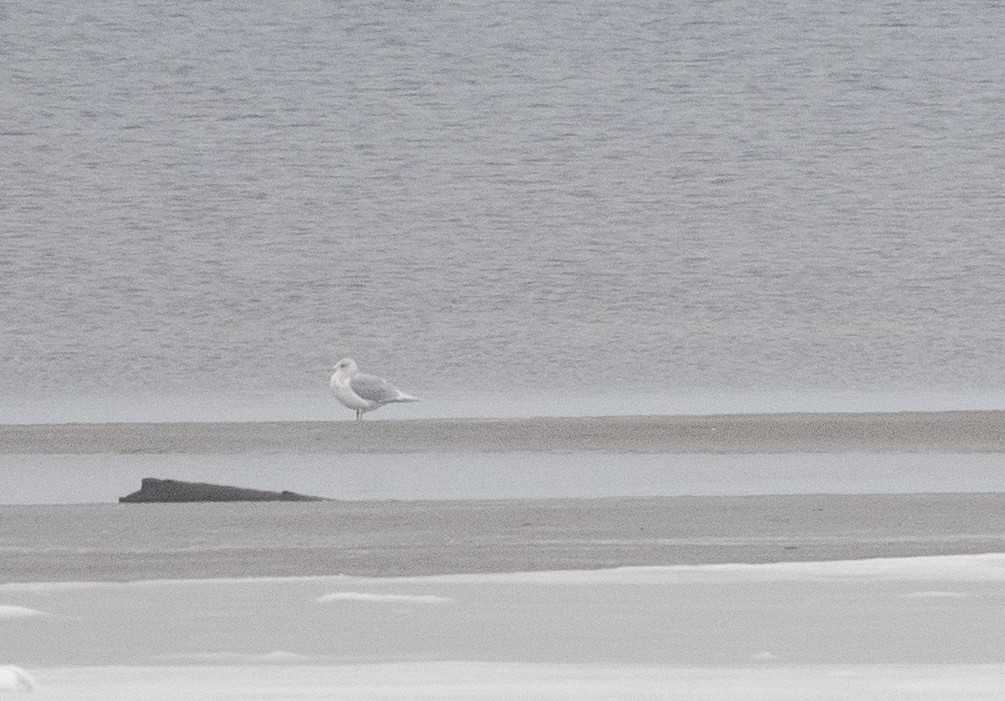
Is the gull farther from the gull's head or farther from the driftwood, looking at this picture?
the driftwood

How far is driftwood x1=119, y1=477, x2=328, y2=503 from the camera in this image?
1226 cm

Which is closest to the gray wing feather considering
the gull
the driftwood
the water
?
the gull

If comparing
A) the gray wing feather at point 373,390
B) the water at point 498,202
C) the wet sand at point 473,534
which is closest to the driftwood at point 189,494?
the wet sand at point 473,534

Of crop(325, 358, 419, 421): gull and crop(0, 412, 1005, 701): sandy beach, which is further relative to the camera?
crop(325, 358, 419, 421): gull

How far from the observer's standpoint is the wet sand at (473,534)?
948cm

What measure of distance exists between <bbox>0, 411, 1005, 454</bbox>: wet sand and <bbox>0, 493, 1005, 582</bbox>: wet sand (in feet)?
14.6

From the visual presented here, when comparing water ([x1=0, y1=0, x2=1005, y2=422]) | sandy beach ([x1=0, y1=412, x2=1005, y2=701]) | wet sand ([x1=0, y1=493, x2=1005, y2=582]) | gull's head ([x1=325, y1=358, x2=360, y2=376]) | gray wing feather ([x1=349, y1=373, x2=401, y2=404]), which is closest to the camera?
sandy beach ([x1=0, y1=412, x2=1005, y2=701])

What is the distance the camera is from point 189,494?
1232cm

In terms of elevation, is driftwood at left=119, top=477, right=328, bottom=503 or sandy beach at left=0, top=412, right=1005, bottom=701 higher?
driftwood at left=119, top=477, right=328, bottom=503

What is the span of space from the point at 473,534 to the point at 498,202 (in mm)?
22128

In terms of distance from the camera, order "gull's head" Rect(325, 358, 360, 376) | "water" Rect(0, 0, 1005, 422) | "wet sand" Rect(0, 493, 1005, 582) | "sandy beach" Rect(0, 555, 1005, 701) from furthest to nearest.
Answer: "water" Rect(0, 0, 1005, 422) → "gull's head" Rect(325, 358, 360, 376) → "wet sand" Rect(0, 493, 1005, 582) → "sandy beach" Rect(0, 555, 1005, 701)

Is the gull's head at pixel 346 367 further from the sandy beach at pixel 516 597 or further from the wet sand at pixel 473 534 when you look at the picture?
the wet sand at pixel 473 534

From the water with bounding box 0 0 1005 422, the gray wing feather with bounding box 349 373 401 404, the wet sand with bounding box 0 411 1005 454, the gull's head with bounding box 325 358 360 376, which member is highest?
the water with bounding box 0 0 1005 422

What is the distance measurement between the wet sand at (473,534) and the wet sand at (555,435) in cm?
445
